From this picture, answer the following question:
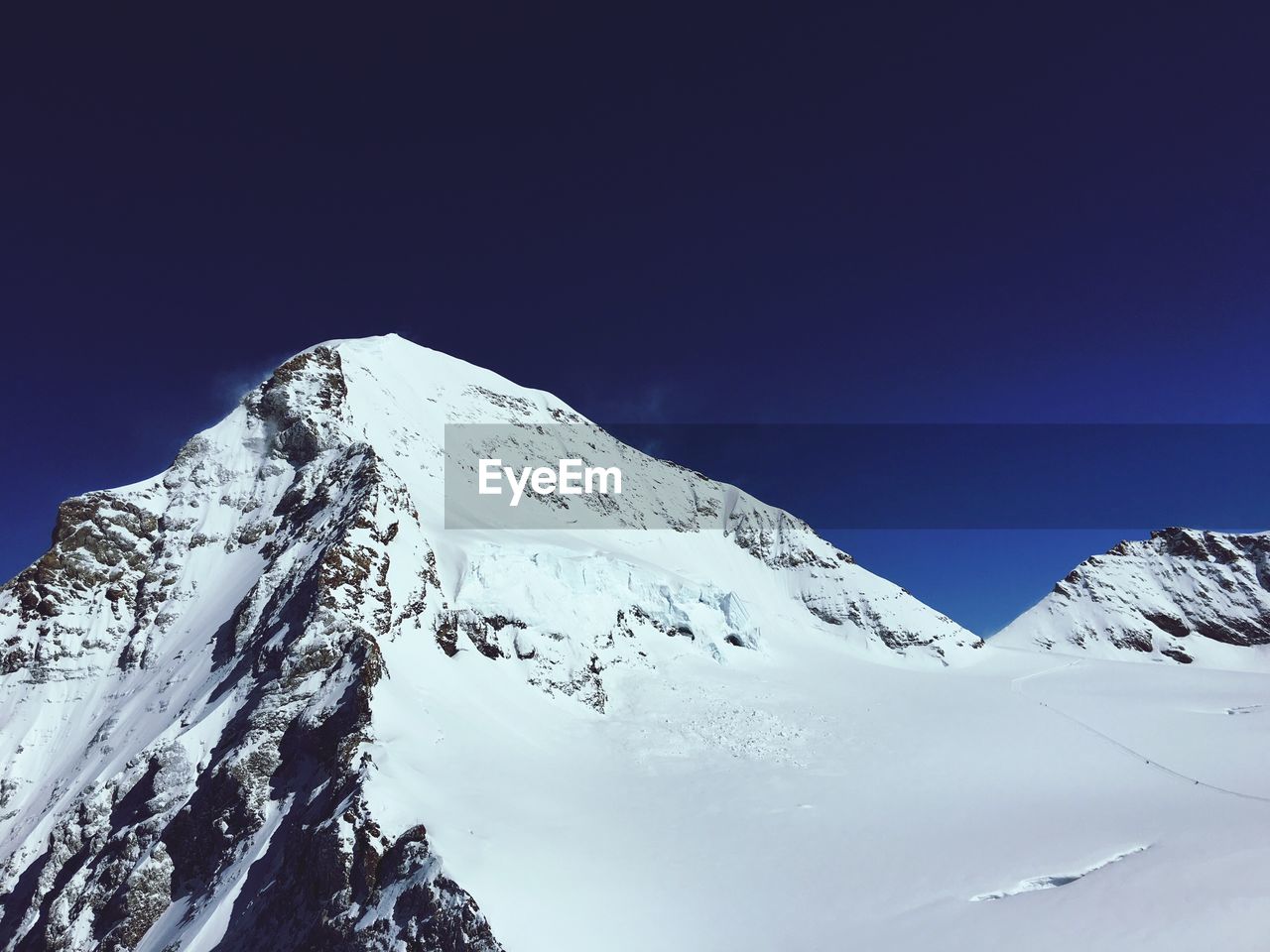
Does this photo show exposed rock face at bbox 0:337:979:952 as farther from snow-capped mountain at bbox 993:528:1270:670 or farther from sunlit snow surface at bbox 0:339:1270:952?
snow-capped mountain at bbox 993:528:1270:670

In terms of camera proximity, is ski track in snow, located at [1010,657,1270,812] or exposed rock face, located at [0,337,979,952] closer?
exposed rock face, located at [0,337,979,952]

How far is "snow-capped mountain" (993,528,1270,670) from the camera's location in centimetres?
8938

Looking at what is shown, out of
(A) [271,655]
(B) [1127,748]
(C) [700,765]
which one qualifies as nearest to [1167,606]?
(B) [1127,748]

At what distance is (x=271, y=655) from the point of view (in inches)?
1265

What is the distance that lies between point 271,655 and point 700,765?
22872 millimetres

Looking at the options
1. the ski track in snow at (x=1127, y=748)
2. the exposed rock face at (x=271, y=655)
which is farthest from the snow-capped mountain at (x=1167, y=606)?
the exposed rock face at (x=271, y=655)

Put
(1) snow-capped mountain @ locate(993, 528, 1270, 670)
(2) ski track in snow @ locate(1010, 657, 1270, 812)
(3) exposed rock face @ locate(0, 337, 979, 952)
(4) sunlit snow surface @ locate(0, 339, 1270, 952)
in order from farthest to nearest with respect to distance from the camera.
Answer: (1) snow-capped mountain @ locate(993, 528, 1270, 670) → (2) ski track in snow @ locate(1010, 657, 1270, 812) → (3) exposed rock face @ locate(0, 337, 979, 952) → (4) sunlit snow surface @ locate(0, 339, 1270, 952)

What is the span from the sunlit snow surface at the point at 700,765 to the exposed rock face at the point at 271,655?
32 cm

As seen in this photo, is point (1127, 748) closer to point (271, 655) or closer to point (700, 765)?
point (700, 765)

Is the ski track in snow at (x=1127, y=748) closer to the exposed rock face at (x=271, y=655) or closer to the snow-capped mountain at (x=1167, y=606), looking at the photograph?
the exposed rock face at (x=271, y=655)

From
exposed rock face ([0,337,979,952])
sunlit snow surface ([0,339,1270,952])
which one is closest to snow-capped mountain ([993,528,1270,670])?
sunlit snow surface ([0,339,1270,952])

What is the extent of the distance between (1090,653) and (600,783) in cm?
8578

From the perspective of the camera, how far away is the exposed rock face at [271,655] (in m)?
23.2

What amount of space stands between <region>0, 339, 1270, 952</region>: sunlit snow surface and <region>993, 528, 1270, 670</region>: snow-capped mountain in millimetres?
25254
